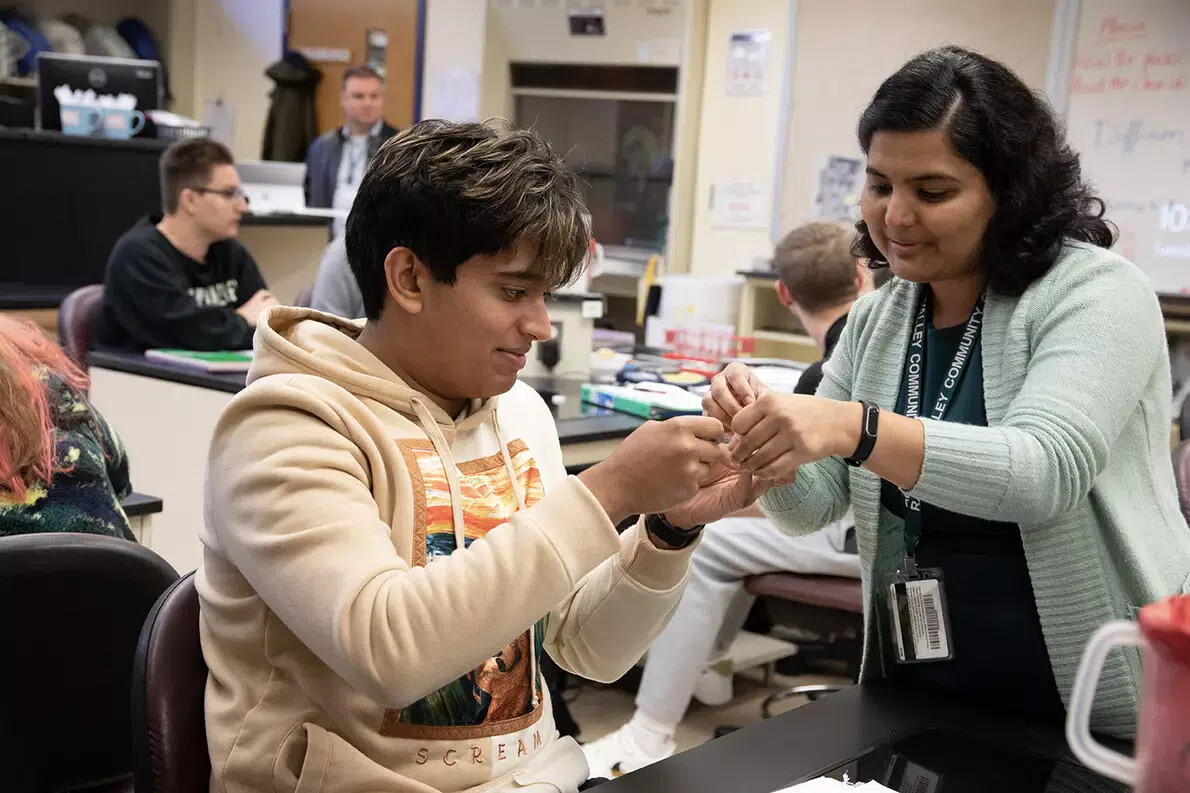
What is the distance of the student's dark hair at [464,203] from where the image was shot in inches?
43.8

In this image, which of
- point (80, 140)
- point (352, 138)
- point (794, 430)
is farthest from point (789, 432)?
point (352, 138)

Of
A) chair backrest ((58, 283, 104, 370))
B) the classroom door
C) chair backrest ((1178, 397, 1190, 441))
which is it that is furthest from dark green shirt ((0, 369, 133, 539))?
the classroom door

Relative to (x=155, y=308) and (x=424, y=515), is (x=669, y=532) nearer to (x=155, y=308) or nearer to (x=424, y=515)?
(x=424, y=515)

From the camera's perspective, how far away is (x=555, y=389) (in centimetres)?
324

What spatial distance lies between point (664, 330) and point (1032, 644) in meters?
3.20

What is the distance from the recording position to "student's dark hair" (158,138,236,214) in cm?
383

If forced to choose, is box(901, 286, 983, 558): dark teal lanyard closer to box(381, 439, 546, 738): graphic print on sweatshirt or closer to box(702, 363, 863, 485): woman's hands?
box(702, 363, 863, 485): woman's hands

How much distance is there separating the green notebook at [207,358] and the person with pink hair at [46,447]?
145cm

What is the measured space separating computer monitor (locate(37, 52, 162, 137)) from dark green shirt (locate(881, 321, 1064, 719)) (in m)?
5.00

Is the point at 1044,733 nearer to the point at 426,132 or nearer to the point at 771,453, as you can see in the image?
the point at 771,453

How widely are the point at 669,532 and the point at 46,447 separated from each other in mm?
855

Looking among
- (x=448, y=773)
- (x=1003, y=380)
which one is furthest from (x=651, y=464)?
(x=1003, y=380)

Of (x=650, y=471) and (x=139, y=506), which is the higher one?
(x=650, y=471)

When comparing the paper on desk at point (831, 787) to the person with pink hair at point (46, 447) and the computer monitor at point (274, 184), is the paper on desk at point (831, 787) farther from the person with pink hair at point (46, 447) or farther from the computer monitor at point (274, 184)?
the computer monitor at point (274, 184)
